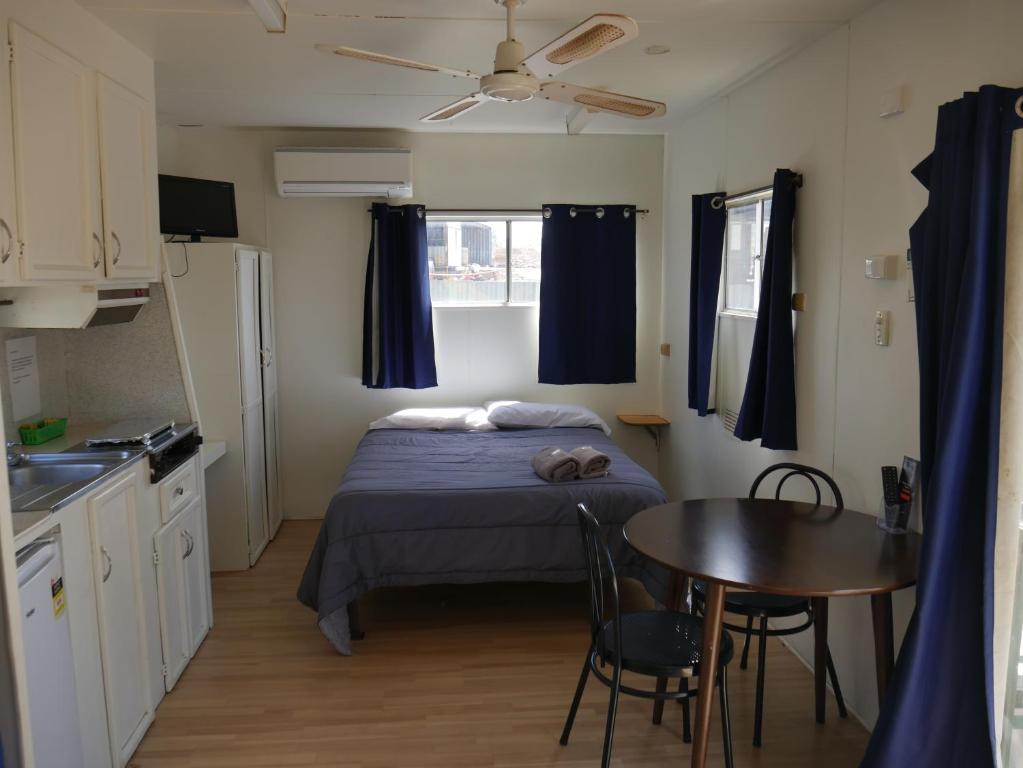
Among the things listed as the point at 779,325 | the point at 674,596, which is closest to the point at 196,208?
the point at 779,325

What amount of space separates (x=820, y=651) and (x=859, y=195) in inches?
65.1

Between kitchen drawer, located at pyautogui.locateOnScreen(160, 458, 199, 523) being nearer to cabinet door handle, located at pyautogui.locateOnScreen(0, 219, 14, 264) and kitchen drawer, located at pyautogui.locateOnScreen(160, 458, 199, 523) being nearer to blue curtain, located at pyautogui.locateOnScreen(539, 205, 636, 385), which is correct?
cabinet door handle, located at pyautogui.locateOnScreen(0, 219, 14, 264)

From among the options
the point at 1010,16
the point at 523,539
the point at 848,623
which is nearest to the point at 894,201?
the point at 1010,16

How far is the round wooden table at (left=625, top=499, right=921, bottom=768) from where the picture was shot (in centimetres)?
238

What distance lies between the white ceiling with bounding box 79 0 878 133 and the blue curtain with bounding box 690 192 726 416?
1.90 feet

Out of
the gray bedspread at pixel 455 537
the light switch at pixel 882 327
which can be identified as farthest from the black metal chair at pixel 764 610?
the gray bedspread at pixel 455 537

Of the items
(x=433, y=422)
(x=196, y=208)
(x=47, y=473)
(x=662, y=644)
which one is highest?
(x=196, y=208)

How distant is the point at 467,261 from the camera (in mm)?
5695

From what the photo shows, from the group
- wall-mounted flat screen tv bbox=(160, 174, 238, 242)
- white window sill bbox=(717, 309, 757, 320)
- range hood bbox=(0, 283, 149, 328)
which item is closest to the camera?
range hood bbox=(0, 283, 149, 328)

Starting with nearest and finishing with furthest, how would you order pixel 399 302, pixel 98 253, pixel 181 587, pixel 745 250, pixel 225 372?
pixel 98 253 → pixel 181 587 → pixel 745 250 → pixel 225 372 → pixel 399 302

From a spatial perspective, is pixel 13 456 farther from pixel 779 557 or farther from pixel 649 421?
pixel 649 421

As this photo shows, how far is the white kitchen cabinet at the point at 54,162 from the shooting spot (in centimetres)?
245

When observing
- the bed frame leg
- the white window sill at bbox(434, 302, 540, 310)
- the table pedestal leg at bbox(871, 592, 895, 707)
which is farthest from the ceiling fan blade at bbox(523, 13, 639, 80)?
the white window sill at bbox(434, 302, 540, 310)

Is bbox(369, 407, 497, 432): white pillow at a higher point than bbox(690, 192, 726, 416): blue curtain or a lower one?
lower
